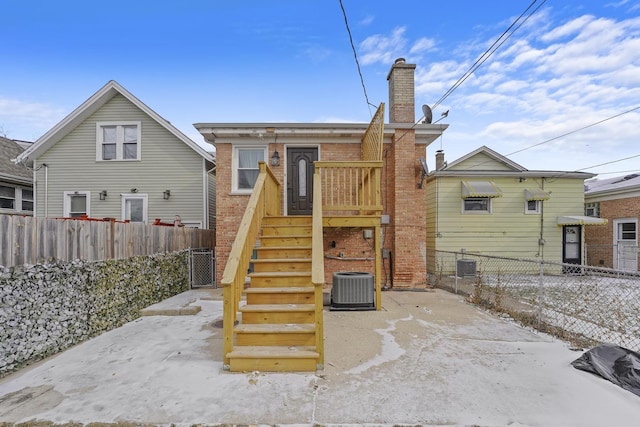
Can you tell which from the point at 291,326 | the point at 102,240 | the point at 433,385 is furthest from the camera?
the point at 102,240

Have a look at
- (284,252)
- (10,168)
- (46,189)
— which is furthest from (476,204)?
(10,168)

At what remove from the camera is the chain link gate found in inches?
330

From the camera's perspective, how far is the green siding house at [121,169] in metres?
10.8

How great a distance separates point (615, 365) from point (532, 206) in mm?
10106

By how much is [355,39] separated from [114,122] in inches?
372

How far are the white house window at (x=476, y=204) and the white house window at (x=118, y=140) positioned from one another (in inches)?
483

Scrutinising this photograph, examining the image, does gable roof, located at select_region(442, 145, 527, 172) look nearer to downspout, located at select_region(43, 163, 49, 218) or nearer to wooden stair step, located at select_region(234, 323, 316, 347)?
wooden stair step, located at select_region(234, 323, 316, 347)

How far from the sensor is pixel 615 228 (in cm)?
1215

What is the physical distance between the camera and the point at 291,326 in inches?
150

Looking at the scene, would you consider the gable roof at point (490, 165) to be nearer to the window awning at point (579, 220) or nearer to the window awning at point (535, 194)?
the window awning at point (535, 194)

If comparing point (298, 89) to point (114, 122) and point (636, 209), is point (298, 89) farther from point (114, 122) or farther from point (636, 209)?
point (636, 209)

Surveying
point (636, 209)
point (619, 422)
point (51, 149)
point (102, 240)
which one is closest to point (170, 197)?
point (51, 149)

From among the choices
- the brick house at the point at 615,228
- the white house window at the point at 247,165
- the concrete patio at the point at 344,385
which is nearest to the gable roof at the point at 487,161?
the brick house at the point at 615,228

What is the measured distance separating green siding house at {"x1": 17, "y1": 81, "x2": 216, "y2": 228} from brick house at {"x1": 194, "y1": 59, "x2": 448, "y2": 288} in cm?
345
